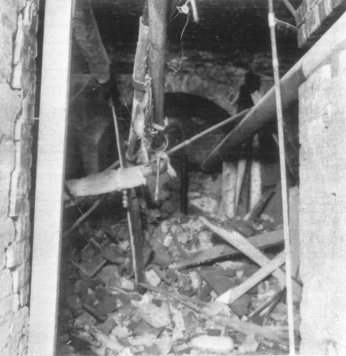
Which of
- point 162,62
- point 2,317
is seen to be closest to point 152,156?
point 162,62

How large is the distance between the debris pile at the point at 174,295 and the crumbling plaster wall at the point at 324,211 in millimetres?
1887

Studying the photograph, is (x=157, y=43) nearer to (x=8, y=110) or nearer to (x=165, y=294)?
(x=8, y=110)

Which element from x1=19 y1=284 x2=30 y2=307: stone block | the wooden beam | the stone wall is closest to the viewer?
x1=19 y1=284 x2=30 y2=307: stone block

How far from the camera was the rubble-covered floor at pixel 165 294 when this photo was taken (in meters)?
3.76

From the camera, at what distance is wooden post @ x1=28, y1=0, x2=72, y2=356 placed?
5.66 ft

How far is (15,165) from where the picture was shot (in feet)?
5.45

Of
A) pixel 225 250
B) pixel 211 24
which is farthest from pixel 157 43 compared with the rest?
pixel 225 250

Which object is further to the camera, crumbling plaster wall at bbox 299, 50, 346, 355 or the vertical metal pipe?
the vertical metal pipe

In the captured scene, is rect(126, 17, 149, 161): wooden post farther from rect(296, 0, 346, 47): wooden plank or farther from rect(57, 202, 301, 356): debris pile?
rect(57, 202, 301, 356): debris pile

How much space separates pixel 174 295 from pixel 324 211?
118 inches

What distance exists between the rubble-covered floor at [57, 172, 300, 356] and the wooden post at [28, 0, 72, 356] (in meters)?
2.29

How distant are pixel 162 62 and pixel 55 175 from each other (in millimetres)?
965

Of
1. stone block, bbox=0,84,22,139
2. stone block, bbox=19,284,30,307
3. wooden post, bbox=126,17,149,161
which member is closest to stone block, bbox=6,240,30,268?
stone block, bbox=19,284,30,307

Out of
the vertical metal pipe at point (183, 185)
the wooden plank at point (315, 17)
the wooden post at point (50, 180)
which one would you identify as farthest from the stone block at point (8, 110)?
the vertical metal pipe at point (183, 185)
